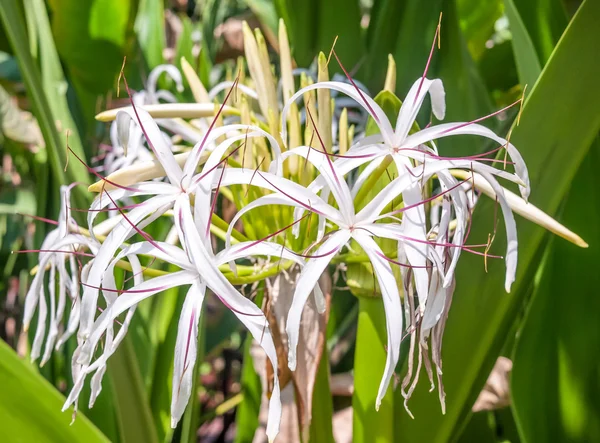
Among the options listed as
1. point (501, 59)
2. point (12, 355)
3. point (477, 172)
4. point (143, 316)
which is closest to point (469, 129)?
point (477, 172)

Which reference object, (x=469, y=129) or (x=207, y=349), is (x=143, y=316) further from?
(x=469, y=129)

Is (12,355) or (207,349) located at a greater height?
(12,355)

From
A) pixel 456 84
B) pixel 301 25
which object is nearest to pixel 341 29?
pixel 301 25

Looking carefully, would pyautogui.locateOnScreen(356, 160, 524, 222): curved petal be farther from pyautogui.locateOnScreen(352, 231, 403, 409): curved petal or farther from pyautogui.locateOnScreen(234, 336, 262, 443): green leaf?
pyautogui.locateOnScreen(234, 336, 262, 443): green leaf

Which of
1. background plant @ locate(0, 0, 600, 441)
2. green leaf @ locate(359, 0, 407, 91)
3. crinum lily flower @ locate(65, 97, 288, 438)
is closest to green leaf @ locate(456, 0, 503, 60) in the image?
background plant @ locate(0, 0, 600, 441)

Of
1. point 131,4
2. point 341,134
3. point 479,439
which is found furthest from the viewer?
point 131,4

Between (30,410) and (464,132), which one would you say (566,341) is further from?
(30,410)
